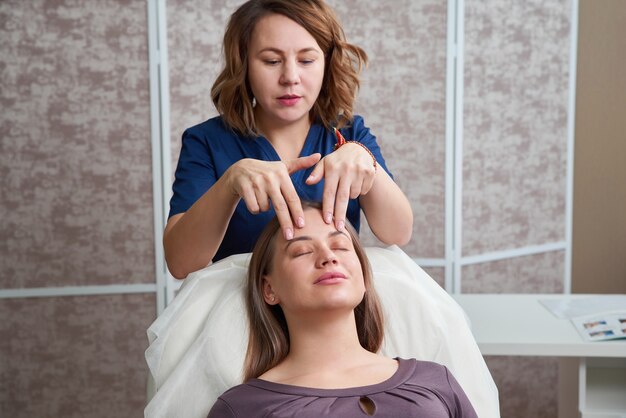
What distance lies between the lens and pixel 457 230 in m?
3.22

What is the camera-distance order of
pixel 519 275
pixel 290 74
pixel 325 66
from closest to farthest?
pixel 290 74
pixel 325 66
pixel 519 275

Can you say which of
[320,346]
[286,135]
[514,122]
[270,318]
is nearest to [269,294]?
[270,318]

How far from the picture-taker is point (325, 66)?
69.3 inches

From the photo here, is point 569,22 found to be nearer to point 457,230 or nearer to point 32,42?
point 457,230

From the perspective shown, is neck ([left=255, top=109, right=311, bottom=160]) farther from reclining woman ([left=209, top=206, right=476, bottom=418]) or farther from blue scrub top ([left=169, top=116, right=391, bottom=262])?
reclining woman ([left=209, top=206, right=476, bottom=418])

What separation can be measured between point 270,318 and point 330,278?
0.18 meters

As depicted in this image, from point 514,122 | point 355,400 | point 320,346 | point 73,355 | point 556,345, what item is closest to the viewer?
point 355,400

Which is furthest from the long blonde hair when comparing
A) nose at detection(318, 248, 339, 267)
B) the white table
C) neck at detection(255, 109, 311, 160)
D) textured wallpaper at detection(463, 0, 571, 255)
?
textured wallpaper at detection(463, 0, 571, 255)

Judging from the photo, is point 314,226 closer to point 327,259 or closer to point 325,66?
point 327,259

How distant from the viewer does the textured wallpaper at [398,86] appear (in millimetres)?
2977

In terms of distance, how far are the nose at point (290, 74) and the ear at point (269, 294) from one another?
1.29ft

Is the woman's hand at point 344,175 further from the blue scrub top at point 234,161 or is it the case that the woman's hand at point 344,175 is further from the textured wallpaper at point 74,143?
the textured wallpaper at point 74,143

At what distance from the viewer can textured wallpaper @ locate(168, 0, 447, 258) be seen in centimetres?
298

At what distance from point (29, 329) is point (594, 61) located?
2.50 meters
